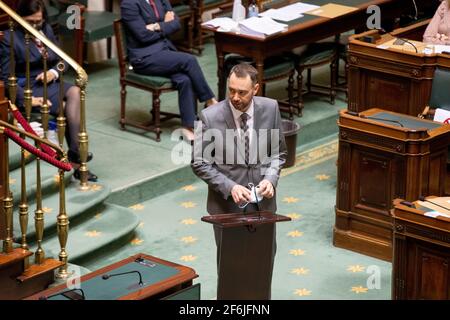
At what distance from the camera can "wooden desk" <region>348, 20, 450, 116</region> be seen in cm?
890

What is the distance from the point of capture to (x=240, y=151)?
6.50 metres

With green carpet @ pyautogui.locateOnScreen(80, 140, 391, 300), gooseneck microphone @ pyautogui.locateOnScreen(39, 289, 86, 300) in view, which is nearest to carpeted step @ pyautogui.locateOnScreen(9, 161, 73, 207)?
green carpet @ pyautogui.locateOnScreen(80, 140, 391, 300)

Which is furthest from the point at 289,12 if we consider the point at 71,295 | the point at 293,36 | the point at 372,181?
the point at 71,295

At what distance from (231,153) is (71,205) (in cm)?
210

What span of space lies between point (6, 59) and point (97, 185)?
1.10m

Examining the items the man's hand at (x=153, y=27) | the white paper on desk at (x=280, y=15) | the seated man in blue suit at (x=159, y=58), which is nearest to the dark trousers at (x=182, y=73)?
the seated man in blue suit at (x=159, y=58)

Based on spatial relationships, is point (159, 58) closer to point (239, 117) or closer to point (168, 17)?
point (168, 17)

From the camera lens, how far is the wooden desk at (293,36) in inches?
392

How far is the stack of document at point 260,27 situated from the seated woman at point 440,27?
3.89ft

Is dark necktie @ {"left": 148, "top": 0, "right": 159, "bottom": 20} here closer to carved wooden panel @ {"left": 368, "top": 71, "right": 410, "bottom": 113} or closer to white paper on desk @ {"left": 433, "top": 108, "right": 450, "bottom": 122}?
carved wooden panel @ {"left": 368, "top": 71, "right": 410, "bottom": 113}
